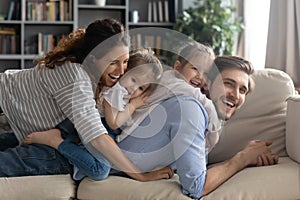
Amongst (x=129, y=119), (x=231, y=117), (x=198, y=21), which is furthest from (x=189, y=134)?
(x=198, y=21)

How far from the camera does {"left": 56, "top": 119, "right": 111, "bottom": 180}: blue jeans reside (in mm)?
1976

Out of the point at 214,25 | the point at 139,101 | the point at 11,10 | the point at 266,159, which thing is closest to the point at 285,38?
the point at 214,25

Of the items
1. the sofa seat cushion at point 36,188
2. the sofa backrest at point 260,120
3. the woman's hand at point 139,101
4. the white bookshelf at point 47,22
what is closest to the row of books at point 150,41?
the white bookshelf at point 47,22

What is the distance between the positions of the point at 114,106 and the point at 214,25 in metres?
3.17

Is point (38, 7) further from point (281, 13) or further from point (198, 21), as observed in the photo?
point (281, 13)

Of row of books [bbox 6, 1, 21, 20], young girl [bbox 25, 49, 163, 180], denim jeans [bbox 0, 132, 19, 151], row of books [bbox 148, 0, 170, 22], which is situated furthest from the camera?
row of books [bbox 148, 0, 170, 22]

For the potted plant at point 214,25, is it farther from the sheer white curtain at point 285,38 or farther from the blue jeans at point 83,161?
the blue jeans at point 83,161

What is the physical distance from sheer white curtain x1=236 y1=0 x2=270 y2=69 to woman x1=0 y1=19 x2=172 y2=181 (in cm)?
282

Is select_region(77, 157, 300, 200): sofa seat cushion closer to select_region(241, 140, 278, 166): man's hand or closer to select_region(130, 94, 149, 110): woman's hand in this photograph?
select_region(241, 140, 278, 166): man's hand

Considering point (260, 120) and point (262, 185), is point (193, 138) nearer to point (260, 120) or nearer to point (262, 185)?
point (262, 185)

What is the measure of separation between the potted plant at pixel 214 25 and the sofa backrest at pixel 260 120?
8.55 feet

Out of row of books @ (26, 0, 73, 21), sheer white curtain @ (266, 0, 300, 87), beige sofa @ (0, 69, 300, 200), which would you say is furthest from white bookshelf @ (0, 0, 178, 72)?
beige sofa @ (0, 69, 300, 200)

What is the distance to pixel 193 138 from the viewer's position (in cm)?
190

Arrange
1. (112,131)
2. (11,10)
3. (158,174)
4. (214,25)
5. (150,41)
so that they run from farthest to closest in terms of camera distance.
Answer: (150,41)
(11,10)
(214,25)
(112,131)
(158,174)
